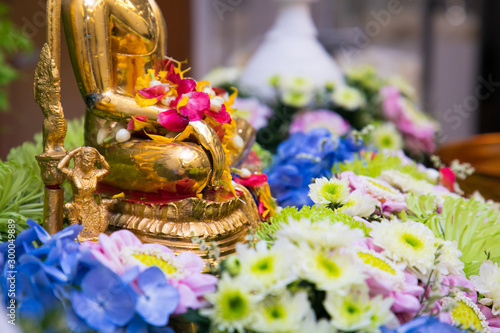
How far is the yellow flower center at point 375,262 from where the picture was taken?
1.46 ft

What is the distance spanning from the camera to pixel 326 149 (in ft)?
2.62

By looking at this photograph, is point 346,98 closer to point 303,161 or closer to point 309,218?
point 303,161

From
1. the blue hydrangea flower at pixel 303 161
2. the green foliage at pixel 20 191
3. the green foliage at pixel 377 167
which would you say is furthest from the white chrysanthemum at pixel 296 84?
the green foliage at pixel 20 191

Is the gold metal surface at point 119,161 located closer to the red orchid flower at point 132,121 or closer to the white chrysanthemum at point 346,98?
the red orchid flower at point 132,121

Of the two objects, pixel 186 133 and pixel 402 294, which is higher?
pixel 186 133

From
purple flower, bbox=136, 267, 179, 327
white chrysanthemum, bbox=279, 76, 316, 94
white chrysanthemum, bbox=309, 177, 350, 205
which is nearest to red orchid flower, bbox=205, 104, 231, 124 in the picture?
white chrysanthemum, bbox=309, 177, 350, 205

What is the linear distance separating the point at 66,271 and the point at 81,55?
10.7 inches

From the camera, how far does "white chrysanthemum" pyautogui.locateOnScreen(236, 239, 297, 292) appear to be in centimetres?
38

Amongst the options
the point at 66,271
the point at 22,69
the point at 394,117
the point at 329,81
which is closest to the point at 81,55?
the point at 66,271

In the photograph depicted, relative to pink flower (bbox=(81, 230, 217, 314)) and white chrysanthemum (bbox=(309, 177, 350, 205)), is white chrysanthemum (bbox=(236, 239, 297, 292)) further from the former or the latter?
white chrysanthemum (bbox=(309, 177, 350, 205))

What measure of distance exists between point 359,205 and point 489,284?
0.16 meters

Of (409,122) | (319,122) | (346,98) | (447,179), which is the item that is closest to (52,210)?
(447,179)

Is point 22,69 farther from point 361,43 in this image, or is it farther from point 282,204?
point 361,43

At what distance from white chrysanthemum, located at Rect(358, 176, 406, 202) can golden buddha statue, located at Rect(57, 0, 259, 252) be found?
15 cm
